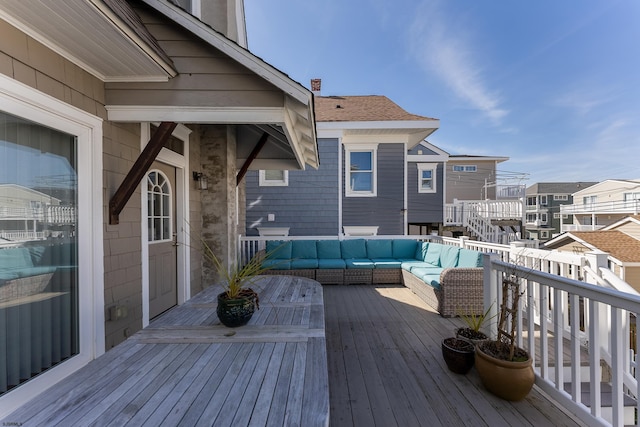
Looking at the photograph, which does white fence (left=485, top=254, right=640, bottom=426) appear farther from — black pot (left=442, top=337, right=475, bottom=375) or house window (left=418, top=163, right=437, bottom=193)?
house window (left=418, top=163, right=437, bottom=193)

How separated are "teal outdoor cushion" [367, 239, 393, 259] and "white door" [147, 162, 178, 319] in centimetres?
374

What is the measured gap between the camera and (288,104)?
8.09ft

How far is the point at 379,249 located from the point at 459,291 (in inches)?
87.3

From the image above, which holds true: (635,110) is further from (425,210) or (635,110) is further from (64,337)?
(64,337)

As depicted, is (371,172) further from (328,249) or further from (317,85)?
(317,85)

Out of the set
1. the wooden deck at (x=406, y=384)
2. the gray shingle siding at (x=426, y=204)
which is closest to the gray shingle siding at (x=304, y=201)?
the wooden deck at (x=406, y=384)

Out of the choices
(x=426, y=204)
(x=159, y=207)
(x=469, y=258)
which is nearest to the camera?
(x=159, y=207)

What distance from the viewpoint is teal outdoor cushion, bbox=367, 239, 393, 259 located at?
18.5ft

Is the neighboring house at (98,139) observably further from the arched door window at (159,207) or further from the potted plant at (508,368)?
the potted plant at (508,368)

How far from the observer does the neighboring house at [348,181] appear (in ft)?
23.5

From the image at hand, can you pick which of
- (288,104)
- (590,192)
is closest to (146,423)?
(288,104)

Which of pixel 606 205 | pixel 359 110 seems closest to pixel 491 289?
pixel 359 110

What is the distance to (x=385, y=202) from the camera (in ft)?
24.8

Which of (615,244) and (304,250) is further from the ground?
(304,250)
